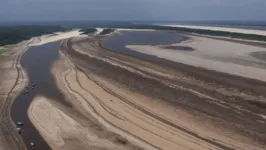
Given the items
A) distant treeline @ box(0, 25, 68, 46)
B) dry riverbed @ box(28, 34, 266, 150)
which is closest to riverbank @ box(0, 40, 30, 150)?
dry riverbed @ box(28, 34, 266, 150)

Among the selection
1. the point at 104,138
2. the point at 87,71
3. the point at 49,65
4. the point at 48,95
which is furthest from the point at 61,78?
the point at 104,138

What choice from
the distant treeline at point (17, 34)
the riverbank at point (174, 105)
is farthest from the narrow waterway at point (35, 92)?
the distant treeline at point (17, 34)

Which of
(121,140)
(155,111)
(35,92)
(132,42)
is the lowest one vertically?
(132,42)

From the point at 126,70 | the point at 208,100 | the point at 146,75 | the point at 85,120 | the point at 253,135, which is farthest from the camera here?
the point at 126,70

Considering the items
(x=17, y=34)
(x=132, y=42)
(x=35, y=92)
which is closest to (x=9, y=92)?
(x=35, y=92)

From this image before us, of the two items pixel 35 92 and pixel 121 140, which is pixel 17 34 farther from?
pixel 121 140

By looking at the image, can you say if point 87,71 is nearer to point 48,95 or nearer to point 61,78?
point 61,78

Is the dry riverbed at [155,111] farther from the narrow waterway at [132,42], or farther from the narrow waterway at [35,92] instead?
the narrow waterway at [132,42]

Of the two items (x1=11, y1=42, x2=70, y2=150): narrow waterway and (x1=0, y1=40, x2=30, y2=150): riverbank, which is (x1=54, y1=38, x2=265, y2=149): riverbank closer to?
(x1=11, y1=42, x2=70, y2=150): narrow waterway
